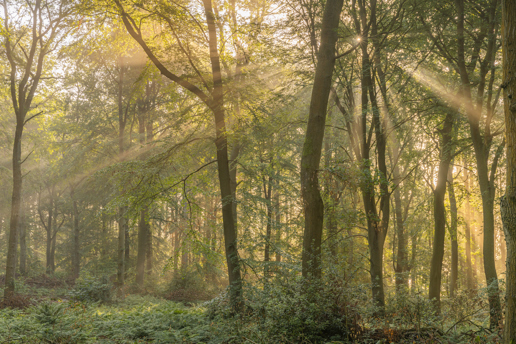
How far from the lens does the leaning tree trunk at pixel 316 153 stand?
604cm

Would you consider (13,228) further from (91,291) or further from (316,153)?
(316,153)

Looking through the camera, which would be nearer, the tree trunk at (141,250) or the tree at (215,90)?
the tree at (215,90)

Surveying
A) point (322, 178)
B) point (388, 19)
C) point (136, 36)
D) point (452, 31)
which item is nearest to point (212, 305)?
point (322, 178)

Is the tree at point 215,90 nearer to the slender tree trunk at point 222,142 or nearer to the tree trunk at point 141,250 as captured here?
the slender tree trunk at point 222,142

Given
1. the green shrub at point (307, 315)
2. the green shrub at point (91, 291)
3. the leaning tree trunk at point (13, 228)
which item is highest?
the leaning tree trunk at point (13, 228)

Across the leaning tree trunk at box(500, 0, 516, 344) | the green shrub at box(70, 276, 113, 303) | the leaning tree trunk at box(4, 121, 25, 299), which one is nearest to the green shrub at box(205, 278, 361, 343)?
the leaning tree trunk at box(500, 0, 516, 344)

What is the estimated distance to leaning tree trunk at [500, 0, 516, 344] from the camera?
10.9ft

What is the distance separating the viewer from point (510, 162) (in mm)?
3377

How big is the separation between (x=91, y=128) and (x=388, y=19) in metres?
14.2

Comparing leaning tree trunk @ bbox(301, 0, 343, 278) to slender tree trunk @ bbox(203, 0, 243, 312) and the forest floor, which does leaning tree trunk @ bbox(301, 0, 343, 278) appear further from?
slender tree trunk @ bbox(203, 0, 243, 312)

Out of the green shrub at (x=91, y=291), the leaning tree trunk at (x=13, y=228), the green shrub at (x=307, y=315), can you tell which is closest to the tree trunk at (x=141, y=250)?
the green shrub at (x=91, y=291)

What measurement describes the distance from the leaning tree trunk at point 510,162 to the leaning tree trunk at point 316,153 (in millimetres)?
2848

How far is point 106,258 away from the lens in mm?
19422

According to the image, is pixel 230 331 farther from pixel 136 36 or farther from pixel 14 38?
pixel 14 38
